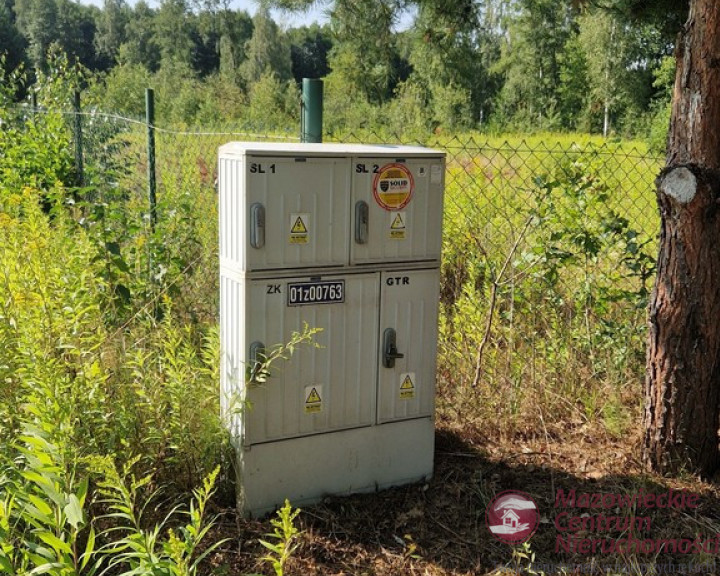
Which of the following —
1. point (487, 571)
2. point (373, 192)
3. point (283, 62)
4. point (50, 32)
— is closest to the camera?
point (487, 571)

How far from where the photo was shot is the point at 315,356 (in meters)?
3.44

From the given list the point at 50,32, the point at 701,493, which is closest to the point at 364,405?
the point at 701,493

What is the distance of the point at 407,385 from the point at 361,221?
844 millimetres

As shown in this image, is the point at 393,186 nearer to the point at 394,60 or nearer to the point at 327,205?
the point at 327,205

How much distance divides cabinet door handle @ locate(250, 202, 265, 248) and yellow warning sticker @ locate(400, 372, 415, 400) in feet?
3.29

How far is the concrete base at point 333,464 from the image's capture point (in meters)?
3.38

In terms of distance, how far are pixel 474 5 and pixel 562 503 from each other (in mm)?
3078

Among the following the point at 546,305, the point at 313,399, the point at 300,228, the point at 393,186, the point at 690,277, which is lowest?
the point at 313,399

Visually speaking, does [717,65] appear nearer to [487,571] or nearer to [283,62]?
[487,571]

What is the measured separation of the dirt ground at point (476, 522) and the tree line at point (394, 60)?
2370 millimetres

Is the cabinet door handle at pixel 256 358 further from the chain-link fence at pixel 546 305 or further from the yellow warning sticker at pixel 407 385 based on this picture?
the chain-link fence at pixel 546 305

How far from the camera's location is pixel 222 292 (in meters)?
3.47

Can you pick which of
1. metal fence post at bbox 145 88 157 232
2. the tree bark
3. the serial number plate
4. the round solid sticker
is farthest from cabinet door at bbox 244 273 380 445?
metal fence post at bbox 145 88 157 232

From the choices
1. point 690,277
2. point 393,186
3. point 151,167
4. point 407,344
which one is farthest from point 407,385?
point 151,167
